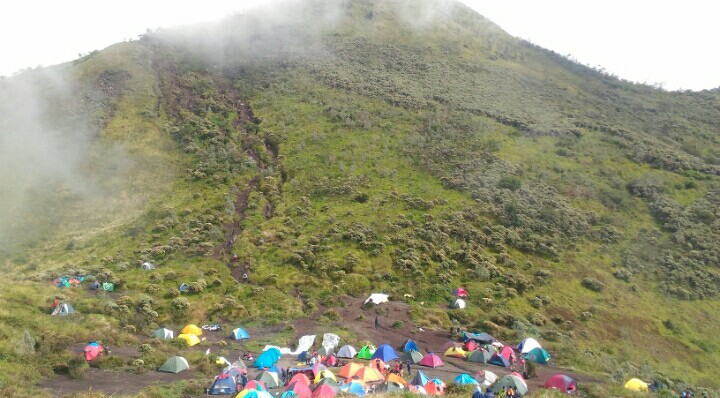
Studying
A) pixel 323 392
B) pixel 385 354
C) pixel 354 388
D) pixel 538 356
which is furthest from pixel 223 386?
pixel 538 356

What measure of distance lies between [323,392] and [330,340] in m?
12.1

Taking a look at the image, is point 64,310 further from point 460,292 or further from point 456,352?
point 460,292

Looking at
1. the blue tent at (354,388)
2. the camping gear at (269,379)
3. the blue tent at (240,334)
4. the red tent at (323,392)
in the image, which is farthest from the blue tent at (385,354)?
the blue tent at (240,334)

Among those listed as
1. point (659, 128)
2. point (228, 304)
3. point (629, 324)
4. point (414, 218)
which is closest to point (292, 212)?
point (414, 218)

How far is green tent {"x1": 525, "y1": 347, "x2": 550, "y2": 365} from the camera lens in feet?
119

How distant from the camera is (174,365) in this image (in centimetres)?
2919

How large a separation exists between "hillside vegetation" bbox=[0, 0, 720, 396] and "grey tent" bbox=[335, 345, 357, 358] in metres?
3.45

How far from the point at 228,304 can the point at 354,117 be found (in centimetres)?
4978

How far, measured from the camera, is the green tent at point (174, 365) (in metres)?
29.0

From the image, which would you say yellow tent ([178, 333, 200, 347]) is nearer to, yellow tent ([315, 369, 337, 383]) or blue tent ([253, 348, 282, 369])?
blue tent ([253, 348, 282, 369])

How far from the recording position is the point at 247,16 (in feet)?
455

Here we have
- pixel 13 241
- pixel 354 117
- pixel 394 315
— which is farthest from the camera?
pixel 354 117

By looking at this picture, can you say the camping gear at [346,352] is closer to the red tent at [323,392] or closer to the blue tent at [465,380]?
the blue tent at [465,380]

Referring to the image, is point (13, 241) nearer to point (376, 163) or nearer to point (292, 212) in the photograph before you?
point (292, 212)
